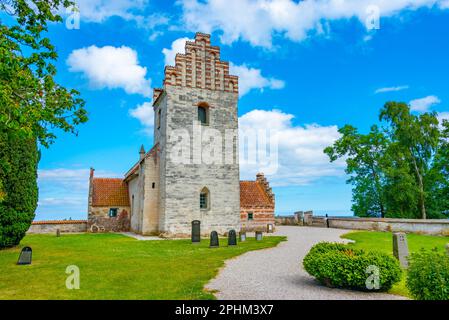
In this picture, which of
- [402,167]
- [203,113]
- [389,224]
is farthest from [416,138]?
[203,113]

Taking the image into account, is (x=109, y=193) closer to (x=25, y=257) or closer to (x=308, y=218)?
(x=25, y=257)

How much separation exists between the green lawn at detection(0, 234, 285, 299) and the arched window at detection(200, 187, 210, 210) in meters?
9.50

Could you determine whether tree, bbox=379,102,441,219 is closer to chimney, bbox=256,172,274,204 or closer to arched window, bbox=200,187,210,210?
chimney, bbox=256,172,274,204

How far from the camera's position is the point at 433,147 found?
34875mm

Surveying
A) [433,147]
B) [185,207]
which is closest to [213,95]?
[185,207]

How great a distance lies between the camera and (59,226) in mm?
29938

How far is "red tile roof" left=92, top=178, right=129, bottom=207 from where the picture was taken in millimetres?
31020

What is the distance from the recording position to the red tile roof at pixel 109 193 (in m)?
31.0

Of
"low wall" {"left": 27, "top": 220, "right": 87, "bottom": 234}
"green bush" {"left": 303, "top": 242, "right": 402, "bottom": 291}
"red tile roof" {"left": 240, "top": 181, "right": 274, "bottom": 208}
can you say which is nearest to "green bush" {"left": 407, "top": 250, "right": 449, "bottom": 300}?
"green bush" {"left": 303, "top": 242, "right": 402, "bottom": 291}

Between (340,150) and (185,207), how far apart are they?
22.9 metres

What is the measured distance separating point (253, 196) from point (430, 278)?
25.0 meters

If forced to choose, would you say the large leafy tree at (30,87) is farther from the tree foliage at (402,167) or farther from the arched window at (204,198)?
the tree foliage at (402,167)

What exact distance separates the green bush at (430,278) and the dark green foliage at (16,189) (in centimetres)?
1851
